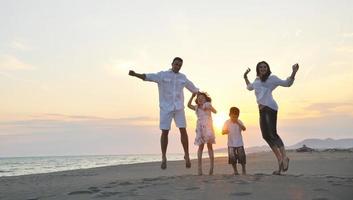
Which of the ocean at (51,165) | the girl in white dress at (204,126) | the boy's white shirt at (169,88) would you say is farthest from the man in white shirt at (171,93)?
the ocean at (51,165)

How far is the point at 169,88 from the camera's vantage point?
920 cm

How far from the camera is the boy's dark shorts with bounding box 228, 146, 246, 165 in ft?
30.9

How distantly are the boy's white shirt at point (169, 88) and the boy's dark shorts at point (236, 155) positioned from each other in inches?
56.3

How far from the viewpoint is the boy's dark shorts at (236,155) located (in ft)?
30.9

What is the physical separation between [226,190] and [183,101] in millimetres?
3660

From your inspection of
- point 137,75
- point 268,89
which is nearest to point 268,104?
point 268,89

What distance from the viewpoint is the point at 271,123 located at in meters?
8.58

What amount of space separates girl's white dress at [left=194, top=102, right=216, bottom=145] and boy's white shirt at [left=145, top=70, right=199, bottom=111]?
17.0 inches

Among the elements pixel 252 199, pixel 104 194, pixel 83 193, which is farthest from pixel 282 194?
pixel 83 193

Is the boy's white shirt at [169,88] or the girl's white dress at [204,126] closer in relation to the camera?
the girl's white dress at [204,126]

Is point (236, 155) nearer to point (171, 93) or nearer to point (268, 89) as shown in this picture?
point (268, 89)

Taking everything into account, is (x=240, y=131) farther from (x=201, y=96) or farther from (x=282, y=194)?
(x=282, y=194)

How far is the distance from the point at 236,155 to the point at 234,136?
402 mm

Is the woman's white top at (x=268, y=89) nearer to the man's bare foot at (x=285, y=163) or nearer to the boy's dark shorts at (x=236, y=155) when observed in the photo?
the man's bare foot at (x=285, y=163)
